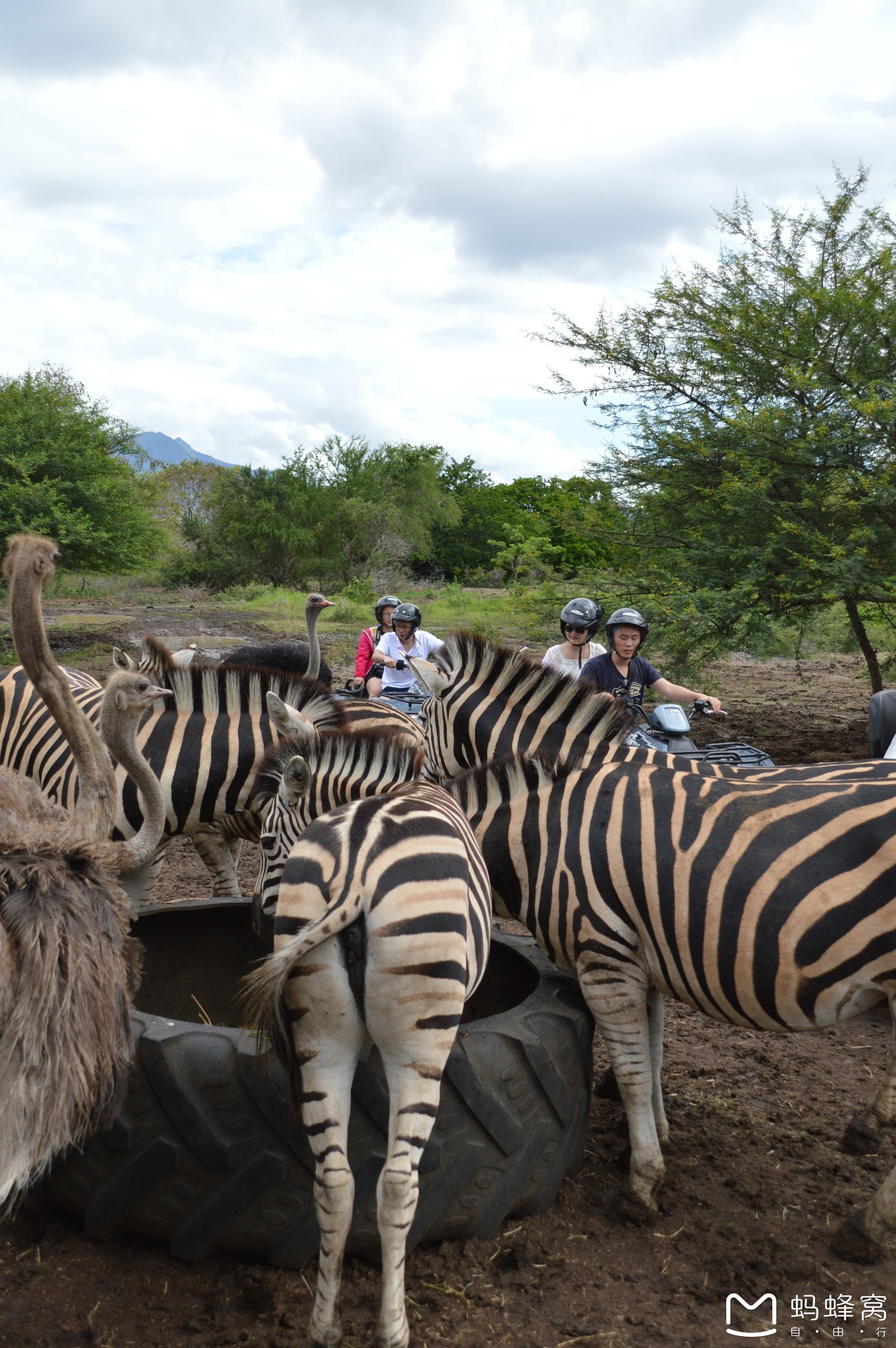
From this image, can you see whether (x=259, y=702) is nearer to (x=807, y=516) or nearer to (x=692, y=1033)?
(x=692, y=1033)

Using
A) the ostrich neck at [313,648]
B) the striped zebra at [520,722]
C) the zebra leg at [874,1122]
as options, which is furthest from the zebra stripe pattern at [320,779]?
the ostrich neck at [313,648]

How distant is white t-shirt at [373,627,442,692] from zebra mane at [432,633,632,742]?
3611 mm

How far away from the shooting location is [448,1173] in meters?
2.64

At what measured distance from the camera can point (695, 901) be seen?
10.3 ft

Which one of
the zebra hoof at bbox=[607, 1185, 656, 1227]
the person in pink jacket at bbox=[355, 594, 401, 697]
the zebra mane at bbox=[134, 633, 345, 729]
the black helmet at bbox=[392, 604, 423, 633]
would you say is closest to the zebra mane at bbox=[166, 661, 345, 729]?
the zebra mane at bbox=[134, 633, 345, 729]

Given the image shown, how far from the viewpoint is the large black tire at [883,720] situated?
5.41 m

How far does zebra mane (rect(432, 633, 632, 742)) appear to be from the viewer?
158 inches

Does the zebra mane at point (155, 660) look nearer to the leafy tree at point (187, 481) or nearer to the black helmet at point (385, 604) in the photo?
the black helmet at point (385, 604)

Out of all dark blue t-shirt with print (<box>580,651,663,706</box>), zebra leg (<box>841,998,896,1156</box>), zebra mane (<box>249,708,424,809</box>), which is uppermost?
A: dark blue t-shirt with print (<box>580,651,663,706</box>)

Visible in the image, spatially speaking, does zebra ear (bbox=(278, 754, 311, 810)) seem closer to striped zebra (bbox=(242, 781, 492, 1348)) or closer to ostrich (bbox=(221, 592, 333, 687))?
striped zebra (bbox=(242, 781, 492, 1348))

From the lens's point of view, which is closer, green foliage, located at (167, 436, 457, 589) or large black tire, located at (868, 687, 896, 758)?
large black tire, located at (868, 687, 896, 758)

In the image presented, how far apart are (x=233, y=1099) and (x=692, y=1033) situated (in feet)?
9.35

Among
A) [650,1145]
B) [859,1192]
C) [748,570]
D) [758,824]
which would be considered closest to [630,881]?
[758,824]

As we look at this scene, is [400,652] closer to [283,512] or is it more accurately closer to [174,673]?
[174,673]
